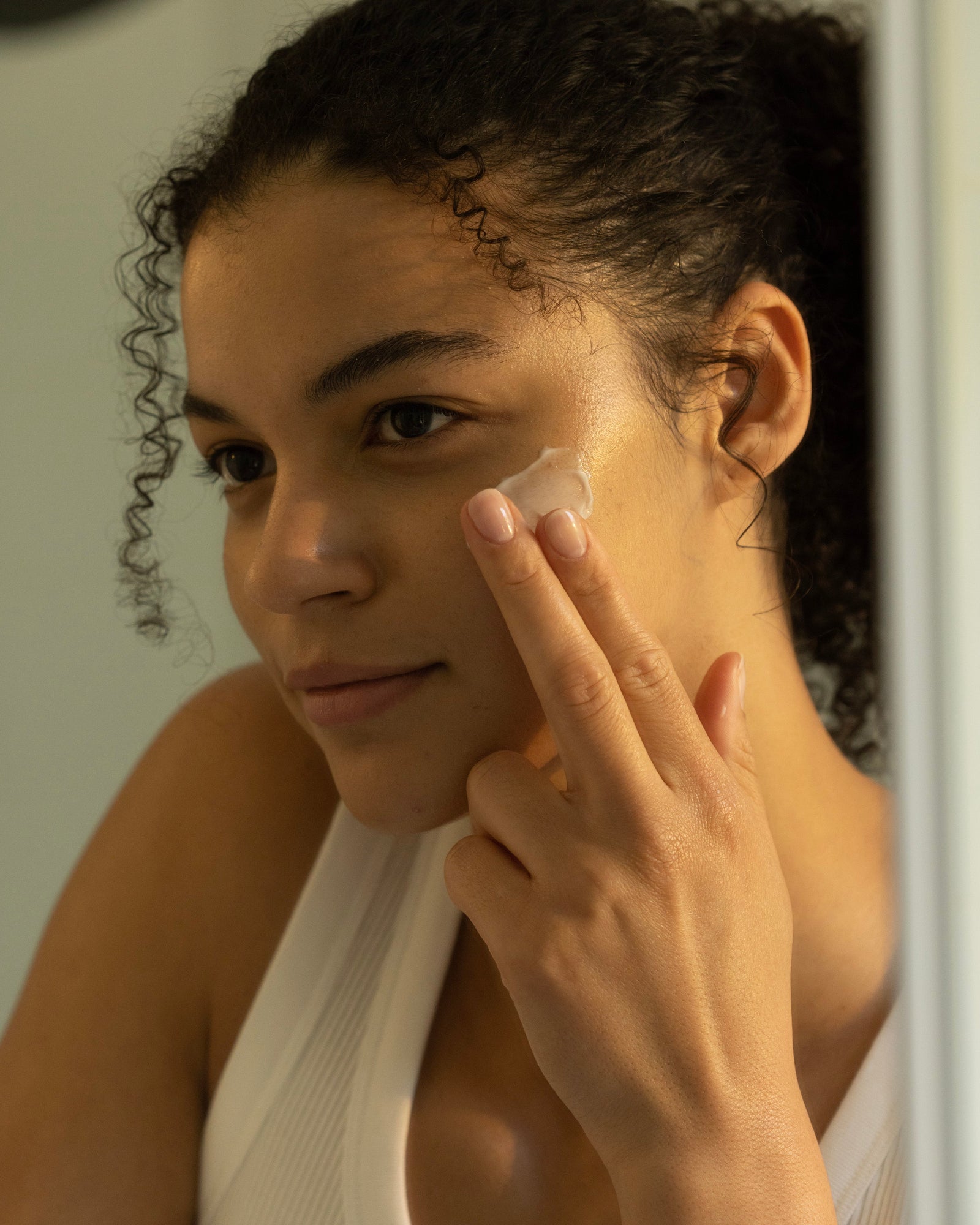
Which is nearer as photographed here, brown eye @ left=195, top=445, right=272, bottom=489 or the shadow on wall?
brown eye @ left=195, top=445, right=272, bottom=489

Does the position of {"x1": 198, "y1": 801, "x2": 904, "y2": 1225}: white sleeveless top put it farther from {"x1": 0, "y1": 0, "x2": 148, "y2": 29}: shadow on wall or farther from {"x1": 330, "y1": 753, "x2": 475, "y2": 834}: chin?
{"x1": 0, "y1": 0, "x2": 148, "y2": 29}: shadow on wall

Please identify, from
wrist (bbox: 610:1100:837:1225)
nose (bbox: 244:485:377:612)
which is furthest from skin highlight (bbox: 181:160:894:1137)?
wrist (bbox: 610:1100:837:1225)

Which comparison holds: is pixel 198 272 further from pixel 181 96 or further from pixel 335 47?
pixel 181 96

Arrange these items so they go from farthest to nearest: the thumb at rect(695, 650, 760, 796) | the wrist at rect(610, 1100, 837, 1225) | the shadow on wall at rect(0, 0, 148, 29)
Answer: the shadow on wall at rect(0, 0, 148, 29)
the thumb at rect(695, 650, 760, 796)
the wrist at rect(610, 1100, 837, 1225)

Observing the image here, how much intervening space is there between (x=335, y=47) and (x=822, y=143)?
33cm

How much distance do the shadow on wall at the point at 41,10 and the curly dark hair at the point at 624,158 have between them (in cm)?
27

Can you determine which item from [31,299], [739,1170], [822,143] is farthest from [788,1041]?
[31,299]

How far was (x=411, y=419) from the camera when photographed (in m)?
0.57

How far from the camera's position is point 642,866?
0.54m

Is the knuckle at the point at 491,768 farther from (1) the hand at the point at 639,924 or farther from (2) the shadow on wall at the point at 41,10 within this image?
(2) the shadow on wall at the point at 41,10

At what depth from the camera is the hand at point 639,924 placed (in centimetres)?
52

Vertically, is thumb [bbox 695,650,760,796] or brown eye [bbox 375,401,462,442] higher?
brown eye [bbox 375,401,462,442]

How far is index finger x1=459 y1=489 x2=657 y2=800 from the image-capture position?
53 centimetres

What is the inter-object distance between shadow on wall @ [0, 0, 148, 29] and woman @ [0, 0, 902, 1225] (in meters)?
0.34
